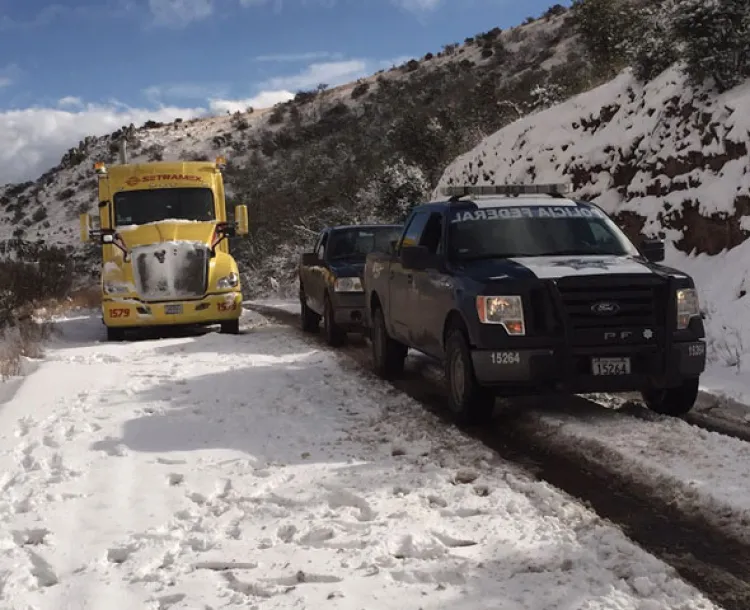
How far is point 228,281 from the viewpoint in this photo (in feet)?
47.2

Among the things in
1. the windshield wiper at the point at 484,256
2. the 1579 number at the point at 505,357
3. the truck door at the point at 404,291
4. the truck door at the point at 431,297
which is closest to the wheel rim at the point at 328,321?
the truck door at the point at 404,291

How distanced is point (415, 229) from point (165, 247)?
6419mm

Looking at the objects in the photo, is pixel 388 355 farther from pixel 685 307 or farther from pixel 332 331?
pixel 685 307

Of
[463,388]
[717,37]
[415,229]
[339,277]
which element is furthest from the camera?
[717,37]

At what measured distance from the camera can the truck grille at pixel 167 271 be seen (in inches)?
549

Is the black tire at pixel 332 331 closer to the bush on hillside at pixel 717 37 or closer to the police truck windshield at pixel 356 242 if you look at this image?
the police truck windshield at pixel 356 242

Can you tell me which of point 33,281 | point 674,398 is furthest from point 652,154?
point 33,281

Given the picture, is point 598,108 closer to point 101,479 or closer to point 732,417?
point 732,417

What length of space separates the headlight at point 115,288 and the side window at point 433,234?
704cm

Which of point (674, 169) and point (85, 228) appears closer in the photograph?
point (674, 169)

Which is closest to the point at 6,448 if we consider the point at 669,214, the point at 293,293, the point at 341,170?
the point at 669,214

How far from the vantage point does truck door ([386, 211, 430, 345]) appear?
8490 millimetres

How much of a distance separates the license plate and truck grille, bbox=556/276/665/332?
0.89 feet

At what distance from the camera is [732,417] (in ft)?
23.3
